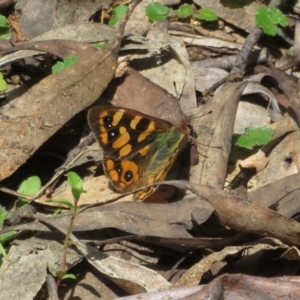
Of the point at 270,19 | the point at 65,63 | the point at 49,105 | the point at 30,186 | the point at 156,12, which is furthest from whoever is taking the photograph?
the point at 156,12

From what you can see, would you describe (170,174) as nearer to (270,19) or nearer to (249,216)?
(249,216)

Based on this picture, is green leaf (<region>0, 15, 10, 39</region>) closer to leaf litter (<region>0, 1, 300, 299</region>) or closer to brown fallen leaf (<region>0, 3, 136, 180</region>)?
leaf litter (<region>0, 1, 300, 299</region>)

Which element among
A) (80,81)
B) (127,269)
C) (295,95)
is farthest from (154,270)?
(295,95)

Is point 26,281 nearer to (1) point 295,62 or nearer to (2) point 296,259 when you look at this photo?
(2) point 296,259

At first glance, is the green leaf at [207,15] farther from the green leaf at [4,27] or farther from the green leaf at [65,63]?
the green leaf at [4,27]

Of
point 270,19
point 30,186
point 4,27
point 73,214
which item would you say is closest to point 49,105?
point 30,186

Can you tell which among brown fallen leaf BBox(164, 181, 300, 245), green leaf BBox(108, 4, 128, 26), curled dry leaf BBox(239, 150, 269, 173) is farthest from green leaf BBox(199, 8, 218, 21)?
brown fallen leaf BBox(164, 181, 300, 245)
